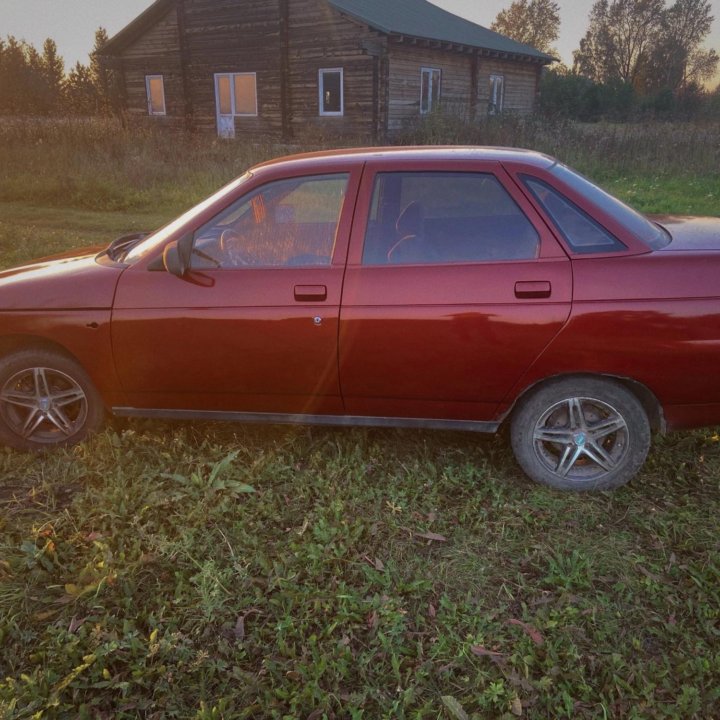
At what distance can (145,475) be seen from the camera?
3828 mm

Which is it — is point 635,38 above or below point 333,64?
above

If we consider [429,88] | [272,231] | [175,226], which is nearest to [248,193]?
[272,231]

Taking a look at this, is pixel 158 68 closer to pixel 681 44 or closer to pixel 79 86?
pixel 79 86

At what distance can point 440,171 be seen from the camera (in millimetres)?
3598

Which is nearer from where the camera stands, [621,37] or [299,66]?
[299,66]

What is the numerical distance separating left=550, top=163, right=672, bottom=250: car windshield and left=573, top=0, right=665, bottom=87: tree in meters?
81.1

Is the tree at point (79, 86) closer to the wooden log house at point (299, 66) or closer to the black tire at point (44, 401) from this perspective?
the wooden log house at point (299, 66)

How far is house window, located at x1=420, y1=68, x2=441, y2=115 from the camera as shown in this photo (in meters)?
23.8

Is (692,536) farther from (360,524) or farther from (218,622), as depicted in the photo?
(218,622)

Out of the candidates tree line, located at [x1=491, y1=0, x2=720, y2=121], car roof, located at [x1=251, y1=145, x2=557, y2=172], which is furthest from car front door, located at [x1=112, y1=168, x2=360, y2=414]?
tree line, located at [x1=491, y1=0, x2=720, y2=121]

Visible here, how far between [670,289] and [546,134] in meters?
16.4

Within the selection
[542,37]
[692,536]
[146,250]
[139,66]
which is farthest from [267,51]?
[542,37]

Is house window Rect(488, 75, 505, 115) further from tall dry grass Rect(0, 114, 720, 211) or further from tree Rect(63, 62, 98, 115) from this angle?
tree Rect(63, 62, 98, 115)

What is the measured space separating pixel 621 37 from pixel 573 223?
86962mm
